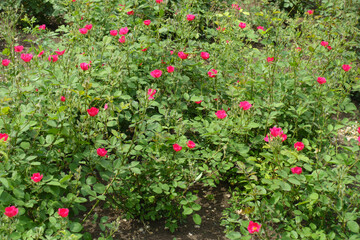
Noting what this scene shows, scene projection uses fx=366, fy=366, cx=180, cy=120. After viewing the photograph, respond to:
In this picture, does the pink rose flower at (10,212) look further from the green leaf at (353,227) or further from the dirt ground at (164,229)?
the green leaf at (353,227)

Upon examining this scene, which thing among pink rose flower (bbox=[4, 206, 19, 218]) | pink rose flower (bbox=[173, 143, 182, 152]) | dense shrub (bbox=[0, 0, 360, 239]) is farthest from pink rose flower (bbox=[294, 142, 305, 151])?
pink rose flower (bbox=[4, 206, 19, 218])

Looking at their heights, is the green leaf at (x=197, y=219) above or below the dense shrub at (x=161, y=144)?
below

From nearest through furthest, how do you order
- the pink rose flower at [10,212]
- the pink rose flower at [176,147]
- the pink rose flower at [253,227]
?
the pink rose flower at [10,212] → the pink rose flower at [253,227] → the pink rose flower at [176,147]

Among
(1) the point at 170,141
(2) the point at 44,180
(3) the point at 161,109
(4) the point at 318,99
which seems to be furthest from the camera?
(4) the point at 318,99

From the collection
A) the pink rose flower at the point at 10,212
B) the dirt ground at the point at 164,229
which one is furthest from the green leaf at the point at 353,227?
the pink rose flower at the point at 10,212

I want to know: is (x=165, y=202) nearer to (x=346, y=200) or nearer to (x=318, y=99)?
(x=346, y=200)

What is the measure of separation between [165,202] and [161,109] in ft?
2.17

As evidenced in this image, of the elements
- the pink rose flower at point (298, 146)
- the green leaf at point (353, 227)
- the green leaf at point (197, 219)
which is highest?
the pink rose flower at point (298, 146)

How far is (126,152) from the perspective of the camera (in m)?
2.38

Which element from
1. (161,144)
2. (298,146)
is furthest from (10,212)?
(298,146)

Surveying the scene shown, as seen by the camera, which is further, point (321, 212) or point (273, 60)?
point (273, 60)

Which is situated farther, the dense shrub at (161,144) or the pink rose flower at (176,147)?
the pink rose flower at (176,147)

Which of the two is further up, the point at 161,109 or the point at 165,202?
the point at 161,109

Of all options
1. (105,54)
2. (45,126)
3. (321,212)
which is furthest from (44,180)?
(321,212)
